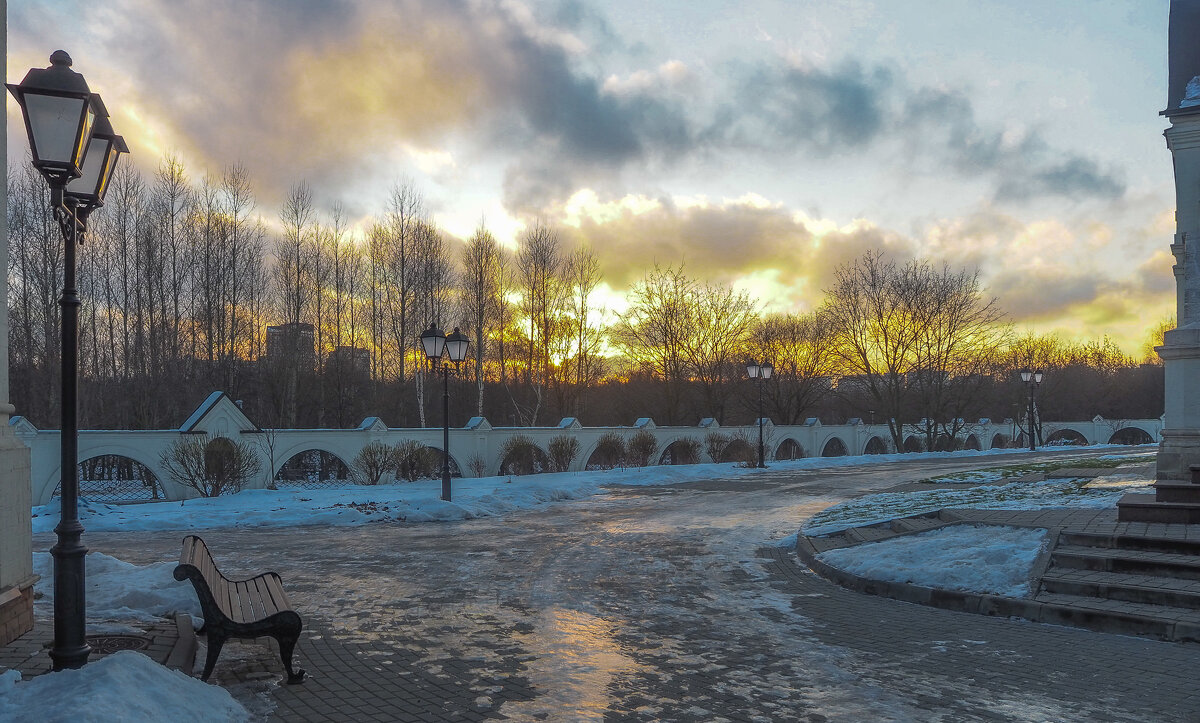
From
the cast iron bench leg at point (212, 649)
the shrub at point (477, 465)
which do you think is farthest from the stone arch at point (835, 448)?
the cast iron bench leg at point (212, 649)

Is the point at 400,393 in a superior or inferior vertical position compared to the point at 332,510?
superior

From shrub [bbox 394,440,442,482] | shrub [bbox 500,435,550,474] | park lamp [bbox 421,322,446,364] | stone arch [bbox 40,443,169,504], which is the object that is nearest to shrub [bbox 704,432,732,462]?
shrub [bbox 500,435,550,474]

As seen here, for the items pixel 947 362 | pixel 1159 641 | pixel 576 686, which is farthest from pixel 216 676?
pixel 947 362

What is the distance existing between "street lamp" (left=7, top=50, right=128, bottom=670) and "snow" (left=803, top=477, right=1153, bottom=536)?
9928 millimetres

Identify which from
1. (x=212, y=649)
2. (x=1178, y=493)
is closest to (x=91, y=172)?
(x=212, y=649)

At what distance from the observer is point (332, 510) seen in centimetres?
1578

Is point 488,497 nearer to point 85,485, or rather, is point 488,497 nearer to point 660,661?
point 660,661

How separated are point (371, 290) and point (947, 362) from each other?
1334 inches

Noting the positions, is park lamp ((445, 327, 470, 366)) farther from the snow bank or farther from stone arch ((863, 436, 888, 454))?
stone arch ((863, 436, 888, 454))

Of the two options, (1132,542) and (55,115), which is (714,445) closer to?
(1132,542)

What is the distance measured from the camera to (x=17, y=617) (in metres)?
5.81

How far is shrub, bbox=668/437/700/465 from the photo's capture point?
118ft

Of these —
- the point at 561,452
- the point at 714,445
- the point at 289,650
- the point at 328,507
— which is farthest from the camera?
the point at 714,445

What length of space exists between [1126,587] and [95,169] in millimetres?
9533
